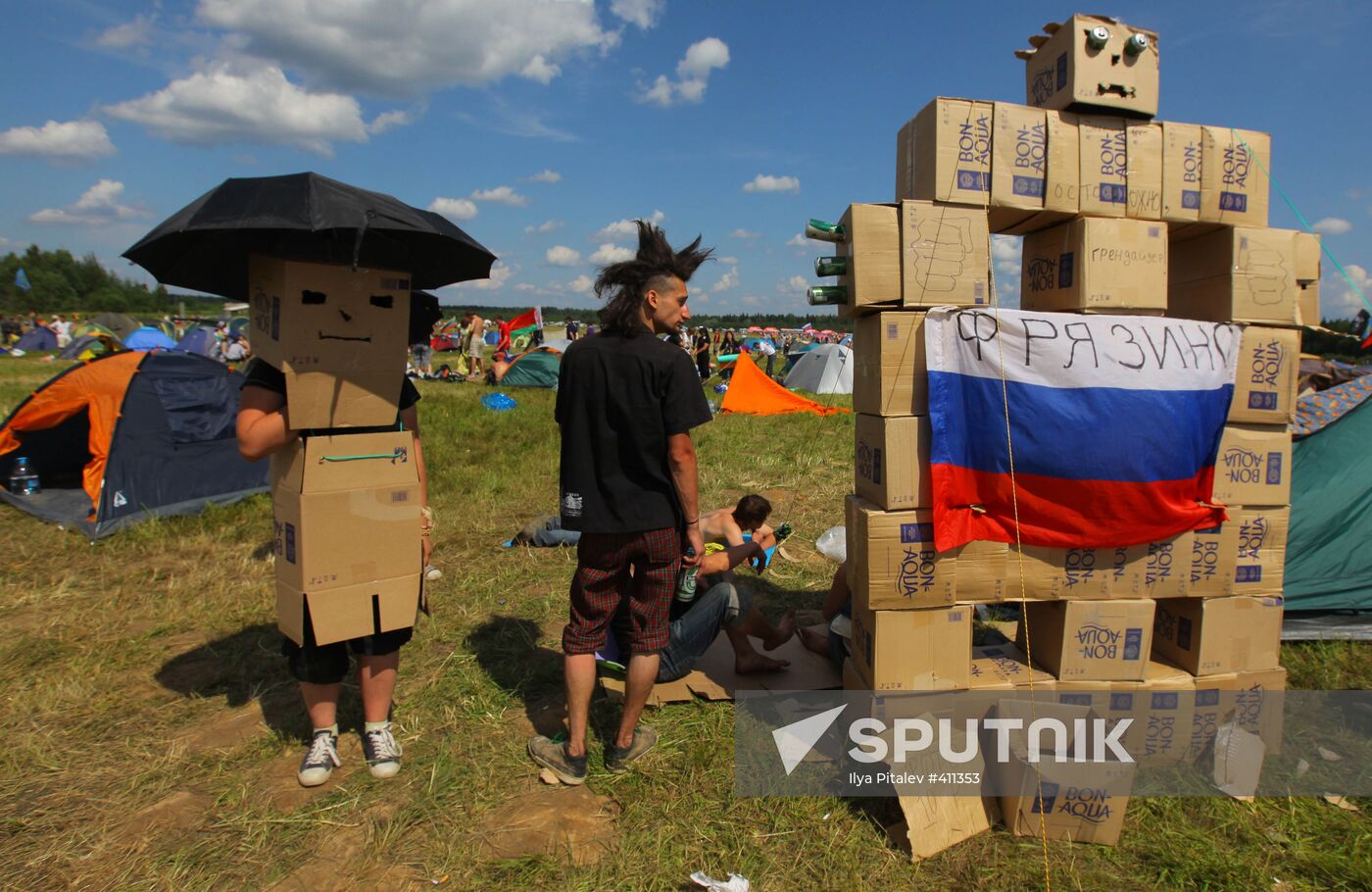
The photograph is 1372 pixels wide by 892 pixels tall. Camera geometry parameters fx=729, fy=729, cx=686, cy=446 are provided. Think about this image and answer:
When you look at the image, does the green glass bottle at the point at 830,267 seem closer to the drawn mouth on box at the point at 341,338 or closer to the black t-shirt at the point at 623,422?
the black t-shirt at the point at 623,422

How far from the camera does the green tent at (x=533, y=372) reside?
17359 millimetres

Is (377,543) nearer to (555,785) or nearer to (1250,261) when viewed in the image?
(555,785)

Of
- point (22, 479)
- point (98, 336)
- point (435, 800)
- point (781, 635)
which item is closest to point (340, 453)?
point (435, 800)

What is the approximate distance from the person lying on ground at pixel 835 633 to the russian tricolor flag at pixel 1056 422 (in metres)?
0.99

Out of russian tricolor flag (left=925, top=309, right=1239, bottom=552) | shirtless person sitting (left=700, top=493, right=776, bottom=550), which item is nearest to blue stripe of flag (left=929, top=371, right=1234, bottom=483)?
russian tricolor flag (left=925, top=309, right=1239, bottom=552)

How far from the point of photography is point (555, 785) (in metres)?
2.95

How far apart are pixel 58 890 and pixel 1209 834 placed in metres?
4.00

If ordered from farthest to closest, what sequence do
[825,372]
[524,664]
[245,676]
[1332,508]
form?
[825,372]
[1332,508]
[524,664]
[245,676]

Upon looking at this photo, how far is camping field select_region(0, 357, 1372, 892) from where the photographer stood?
249 cm

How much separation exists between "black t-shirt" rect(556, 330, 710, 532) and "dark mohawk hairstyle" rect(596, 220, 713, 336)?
73 mm

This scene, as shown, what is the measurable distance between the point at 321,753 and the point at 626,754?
123cm

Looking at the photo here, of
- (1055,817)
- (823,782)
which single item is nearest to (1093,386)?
(1055,817)

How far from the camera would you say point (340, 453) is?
107 inches

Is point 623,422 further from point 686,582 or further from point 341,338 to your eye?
point 341,338
